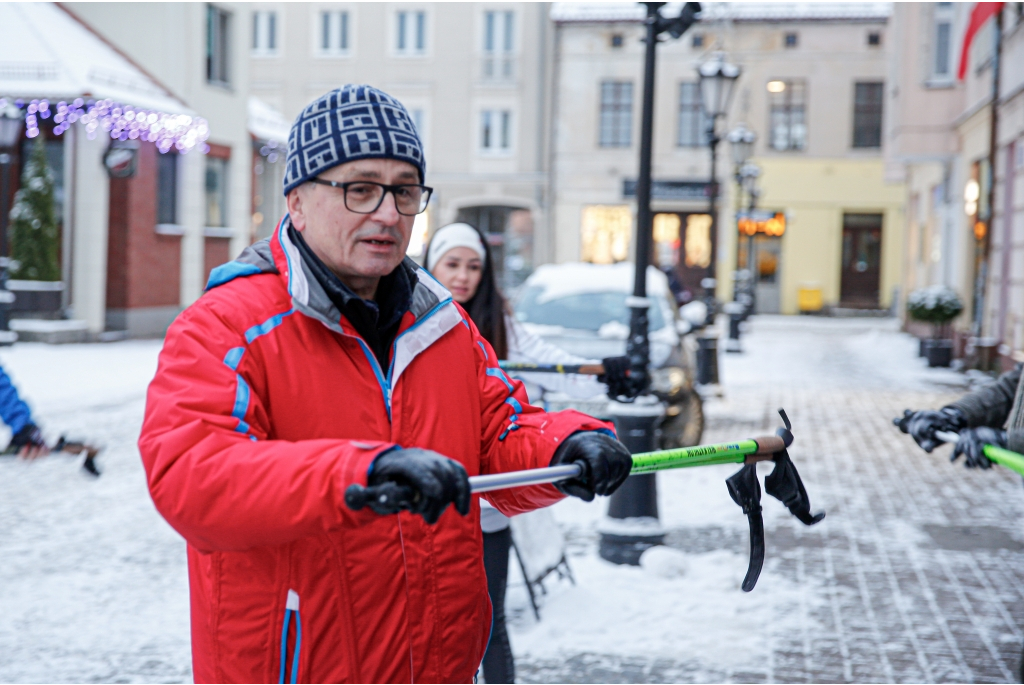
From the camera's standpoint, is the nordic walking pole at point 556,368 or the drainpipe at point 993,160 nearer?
the nordic walking pole at point 556,368

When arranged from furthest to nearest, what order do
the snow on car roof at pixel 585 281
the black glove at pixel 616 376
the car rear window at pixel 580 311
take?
the snow on car roof at pixel 585 281
the car rear window at pixel 580 311
the black glove at pixel 616 376

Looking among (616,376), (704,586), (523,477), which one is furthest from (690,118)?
(523,477)

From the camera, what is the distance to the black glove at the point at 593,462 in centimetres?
213

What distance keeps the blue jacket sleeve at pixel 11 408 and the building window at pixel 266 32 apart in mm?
37816

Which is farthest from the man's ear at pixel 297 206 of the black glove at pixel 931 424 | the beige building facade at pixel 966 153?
the beige building facade at pixel 966 153

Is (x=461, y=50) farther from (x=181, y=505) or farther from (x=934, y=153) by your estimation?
(x=181, y=505)

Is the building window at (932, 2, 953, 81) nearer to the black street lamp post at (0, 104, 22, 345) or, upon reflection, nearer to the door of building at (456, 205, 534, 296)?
the black street lamp post at (0, 104, 22, 345)

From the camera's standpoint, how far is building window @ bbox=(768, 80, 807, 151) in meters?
37.8

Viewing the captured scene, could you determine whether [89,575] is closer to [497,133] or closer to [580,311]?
[580,311]

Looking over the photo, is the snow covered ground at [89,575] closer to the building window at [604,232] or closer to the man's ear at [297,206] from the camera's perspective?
the man's ear at [297,206]

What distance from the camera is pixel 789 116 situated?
37969 millimetres

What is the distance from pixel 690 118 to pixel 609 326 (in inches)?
1220

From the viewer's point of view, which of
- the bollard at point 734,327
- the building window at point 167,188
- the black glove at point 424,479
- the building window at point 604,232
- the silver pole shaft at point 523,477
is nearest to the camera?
the black glove at point 424,479

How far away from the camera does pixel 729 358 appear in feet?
64.9
